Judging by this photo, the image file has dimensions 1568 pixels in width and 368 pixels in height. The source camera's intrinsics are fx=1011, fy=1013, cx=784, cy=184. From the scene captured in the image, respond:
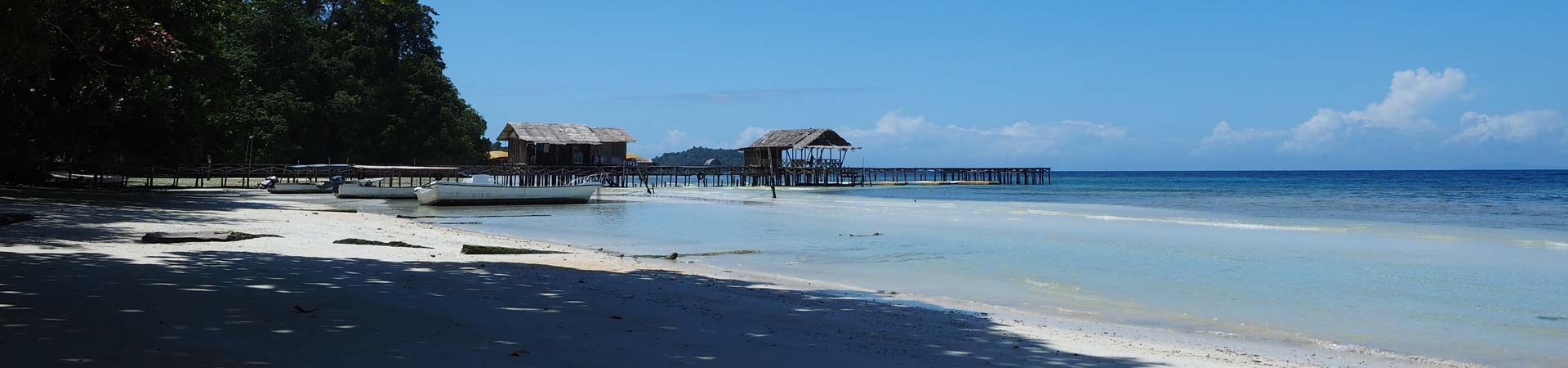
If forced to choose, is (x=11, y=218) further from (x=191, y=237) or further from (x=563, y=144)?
(x=563, y=144)

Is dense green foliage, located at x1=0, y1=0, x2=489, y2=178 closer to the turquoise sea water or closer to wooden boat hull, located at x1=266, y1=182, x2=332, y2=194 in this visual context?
wooden boat hull, located at x1=266, y1=182, x2=332, y2=194

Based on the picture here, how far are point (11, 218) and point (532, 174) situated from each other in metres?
43.2

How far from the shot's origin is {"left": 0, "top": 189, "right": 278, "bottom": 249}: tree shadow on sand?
11539 mm

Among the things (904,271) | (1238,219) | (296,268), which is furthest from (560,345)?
(1238,219)

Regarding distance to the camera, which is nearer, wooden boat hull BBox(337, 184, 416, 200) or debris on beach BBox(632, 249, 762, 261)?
debris on beach BBox(632, 249, 762, 261)

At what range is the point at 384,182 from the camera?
161ft

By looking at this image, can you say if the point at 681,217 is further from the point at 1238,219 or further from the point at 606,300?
the point at 606,300

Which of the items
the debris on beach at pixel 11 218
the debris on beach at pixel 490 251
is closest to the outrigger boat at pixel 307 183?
the debris on beach at pixel 11 218

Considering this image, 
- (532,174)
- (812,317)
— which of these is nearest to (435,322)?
(812,317)

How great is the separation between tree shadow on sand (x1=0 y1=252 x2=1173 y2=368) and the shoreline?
0.04 m

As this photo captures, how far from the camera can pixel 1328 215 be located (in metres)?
30.9

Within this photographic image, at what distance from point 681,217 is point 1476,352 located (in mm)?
21383

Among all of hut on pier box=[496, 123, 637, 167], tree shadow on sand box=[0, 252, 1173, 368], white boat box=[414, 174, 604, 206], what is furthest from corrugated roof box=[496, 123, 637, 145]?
tree shadow on sand box=[0, 252, 1173, 368]

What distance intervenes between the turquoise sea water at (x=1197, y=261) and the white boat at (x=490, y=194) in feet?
3.94
